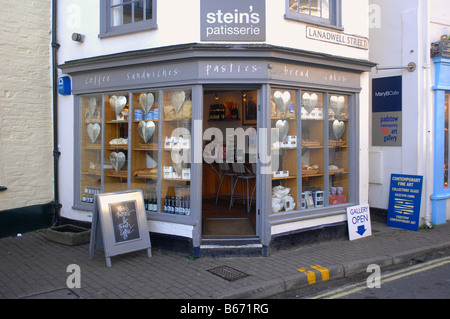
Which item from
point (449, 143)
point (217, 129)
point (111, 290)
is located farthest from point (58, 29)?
point (449, 143)

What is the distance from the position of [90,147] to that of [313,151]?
430 centimetres

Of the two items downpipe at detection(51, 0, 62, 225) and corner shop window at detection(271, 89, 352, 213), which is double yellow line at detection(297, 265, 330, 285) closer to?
corner shop window at detection(271, 89, 352, 213)

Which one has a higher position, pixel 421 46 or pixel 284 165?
pixel 421 46

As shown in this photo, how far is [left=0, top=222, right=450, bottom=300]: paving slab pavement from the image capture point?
533cm

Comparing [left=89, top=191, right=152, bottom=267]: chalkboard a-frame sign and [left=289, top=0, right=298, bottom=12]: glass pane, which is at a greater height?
[left=289, top=0, right=298, bottom=12]: glass pane

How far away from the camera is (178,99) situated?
7.09 metres

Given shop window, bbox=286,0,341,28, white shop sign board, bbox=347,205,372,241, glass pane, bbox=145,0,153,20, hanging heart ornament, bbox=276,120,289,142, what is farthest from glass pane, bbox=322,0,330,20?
white shop sign board, bbox=347,205,372,241

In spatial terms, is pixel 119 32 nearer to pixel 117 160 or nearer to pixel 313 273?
pixel 117 160

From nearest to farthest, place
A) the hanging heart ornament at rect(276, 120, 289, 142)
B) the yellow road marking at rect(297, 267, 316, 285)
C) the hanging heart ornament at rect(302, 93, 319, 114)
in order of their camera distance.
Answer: the yellow road marking at rect(297, 267, 316, 285)
the hanging heart ornament at rect(276, 120, 289, 142)
the hanging heart ornament at rect(302, 93, 319, 114)

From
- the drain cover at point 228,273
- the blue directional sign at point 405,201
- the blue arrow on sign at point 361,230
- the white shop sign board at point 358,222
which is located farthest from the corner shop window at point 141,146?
the blue directional sign at point 405,201

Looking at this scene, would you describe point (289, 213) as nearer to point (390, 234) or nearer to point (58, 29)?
point (390, 234)

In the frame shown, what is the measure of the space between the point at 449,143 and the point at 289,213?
508 cm

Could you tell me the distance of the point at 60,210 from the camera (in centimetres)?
860

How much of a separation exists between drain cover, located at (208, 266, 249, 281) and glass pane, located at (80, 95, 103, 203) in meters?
3.18
